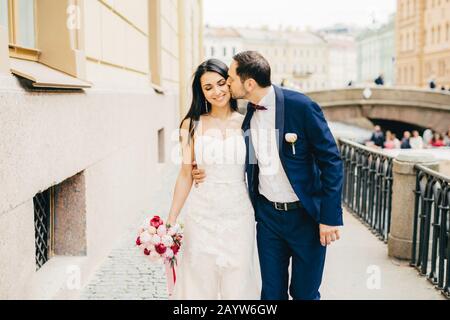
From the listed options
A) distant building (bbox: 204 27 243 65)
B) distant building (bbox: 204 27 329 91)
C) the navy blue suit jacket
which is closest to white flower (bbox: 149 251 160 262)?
the navy blue suit jacket

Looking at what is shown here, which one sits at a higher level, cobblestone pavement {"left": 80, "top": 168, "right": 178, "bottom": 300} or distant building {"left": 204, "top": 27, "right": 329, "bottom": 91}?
distant building {"left": 204, "top": 27, "right": 329, "bottom": 91}

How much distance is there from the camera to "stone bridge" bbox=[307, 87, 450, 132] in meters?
28.6

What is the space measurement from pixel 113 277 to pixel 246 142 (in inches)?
89.9

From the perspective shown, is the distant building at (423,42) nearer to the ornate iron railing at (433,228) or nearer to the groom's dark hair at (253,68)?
the ornate iron railing at (433,228)

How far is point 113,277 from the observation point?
5.12 metres

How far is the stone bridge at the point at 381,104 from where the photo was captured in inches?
1127

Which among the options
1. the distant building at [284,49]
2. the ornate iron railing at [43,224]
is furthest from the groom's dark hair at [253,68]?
the distant building at [284,49]

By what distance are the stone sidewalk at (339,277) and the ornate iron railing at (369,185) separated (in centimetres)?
52

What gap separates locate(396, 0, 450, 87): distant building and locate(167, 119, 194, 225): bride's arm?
4731 cm

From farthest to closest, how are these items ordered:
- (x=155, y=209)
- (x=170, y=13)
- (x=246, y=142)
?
(x=170, y=13) < (x=155, y=209) < (x=246, y=142)

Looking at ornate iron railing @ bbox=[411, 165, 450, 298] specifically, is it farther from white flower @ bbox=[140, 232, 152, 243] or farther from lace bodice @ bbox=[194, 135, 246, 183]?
white flower @ bbox=[140, 232, 152, 243]

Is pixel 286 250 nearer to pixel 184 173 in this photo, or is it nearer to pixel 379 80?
pixel 184 173

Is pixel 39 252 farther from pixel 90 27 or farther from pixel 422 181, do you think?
pixel 422 181
